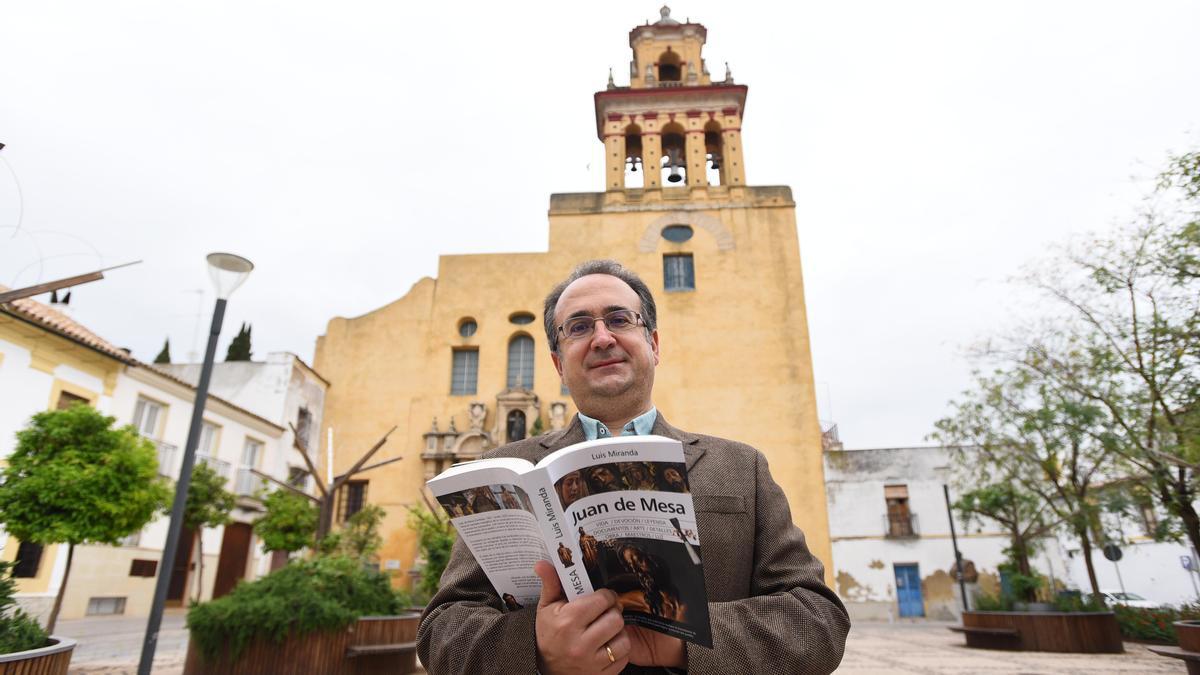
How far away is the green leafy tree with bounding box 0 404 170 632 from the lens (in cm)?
826

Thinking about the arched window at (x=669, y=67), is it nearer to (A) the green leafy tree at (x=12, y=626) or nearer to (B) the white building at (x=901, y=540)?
(B) the white building at (x=901, y=540)

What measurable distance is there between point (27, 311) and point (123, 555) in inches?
266

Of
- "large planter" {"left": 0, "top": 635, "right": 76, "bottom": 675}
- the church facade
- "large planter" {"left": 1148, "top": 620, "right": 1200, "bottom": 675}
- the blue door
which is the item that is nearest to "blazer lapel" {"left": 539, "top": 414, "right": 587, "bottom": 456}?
"large planter" {"left": 0, "top": 635, "right": 76, "bottom": 675}

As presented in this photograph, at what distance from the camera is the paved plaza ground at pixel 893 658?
30.3 ft

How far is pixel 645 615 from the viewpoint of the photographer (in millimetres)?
1521

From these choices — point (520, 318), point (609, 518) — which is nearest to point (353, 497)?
point (520, 318)

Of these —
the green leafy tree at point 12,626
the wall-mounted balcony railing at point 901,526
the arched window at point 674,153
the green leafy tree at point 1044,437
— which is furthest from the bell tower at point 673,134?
the green leafy tree at point 12,626

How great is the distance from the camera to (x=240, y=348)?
3028 cm

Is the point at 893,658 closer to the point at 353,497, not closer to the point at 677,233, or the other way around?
the point at 677,233

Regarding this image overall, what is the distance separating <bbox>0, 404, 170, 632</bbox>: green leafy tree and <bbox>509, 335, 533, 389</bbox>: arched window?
42.4 ft

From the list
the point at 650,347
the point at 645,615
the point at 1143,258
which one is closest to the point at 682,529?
the point at 645,615

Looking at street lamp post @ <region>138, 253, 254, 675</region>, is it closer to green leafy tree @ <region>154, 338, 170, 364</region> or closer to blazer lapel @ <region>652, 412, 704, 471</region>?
blazer lapel @ <region>652, 412, 704, 471</region>

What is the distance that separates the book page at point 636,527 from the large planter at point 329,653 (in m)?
6.29

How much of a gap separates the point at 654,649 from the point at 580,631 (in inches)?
9.7
